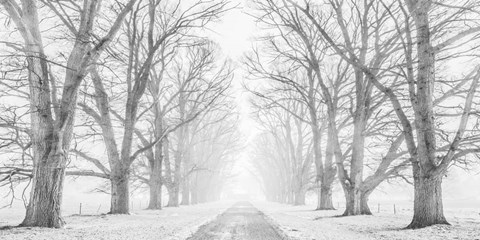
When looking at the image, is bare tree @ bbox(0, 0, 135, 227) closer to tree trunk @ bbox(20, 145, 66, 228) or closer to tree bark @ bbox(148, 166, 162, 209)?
tree trunk @ bbox(20, 145, 66, 228)

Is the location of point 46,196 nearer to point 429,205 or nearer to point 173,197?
point 429,205

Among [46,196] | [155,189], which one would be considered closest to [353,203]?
[155,189]

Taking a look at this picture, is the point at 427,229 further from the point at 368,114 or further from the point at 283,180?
the point at 283,180

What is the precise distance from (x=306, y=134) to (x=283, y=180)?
41.6 ft

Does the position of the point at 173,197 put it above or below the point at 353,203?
below

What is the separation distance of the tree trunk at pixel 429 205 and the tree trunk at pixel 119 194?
10.7 metres

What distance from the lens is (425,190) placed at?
32.1 feet

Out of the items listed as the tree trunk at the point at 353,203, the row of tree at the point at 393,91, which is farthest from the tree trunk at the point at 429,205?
the tree trunk at the point at 353,203

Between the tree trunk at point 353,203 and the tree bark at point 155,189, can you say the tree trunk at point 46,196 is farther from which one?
the tree bark at point 155,189

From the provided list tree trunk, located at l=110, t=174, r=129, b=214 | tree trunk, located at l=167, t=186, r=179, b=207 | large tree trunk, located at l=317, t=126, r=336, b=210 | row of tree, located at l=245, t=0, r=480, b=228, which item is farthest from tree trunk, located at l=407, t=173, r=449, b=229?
tree trunk, located at l=167, t=186, r=179, b=207

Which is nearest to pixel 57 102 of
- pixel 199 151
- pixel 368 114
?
pixel 368 114

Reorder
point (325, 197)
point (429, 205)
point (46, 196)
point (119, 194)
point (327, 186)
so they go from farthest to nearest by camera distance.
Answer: point (327, 186)
point (325, 197)
point (119, 194)
point (429, 205)
point (46, 196)

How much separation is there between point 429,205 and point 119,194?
11.4 m

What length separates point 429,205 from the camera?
381 inches
